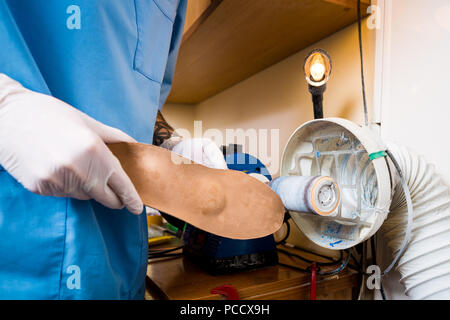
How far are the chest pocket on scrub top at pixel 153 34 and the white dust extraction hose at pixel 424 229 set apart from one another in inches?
21.9

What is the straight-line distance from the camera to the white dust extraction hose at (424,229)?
52 centimetres

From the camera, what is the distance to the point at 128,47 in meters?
0.52

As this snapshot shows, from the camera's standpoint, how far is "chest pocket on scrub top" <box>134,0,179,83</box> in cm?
55

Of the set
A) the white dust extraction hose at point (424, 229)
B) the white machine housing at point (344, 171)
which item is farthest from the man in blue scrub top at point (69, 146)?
the white dust extraction hose at point (424, 229)

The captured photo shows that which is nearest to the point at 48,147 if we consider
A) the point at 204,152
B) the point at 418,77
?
the point at 204,152

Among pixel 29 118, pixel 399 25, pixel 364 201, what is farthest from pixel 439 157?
pixel 29 118

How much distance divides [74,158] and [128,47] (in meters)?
0.30

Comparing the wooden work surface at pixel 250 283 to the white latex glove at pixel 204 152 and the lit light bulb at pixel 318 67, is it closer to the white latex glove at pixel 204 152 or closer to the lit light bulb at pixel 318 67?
→ the white latex glove at pixel 204 152

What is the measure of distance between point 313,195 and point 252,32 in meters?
0.69

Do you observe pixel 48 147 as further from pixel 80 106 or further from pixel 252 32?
pixel 252 32

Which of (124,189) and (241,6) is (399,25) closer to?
(241,6)

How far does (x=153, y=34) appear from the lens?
0.58 meters
